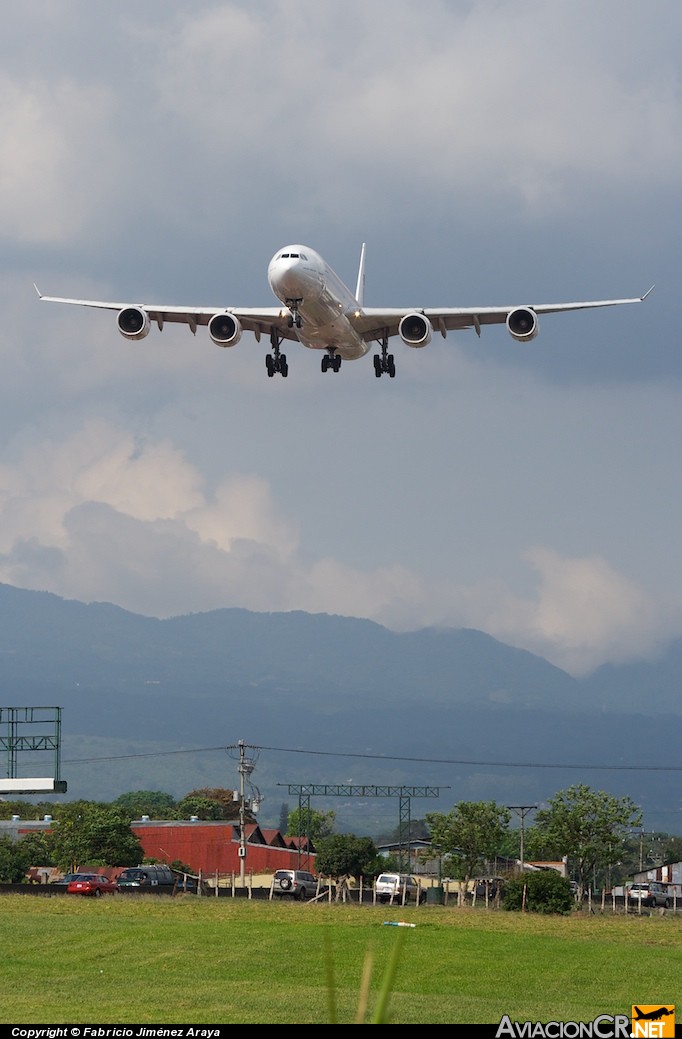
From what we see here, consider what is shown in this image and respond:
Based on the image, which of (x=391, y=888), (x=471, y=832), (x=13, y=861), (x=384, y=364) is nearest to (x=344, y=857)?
A: (x=471, y=832)

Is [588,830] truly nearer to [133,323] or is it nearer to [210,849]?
[210,849]

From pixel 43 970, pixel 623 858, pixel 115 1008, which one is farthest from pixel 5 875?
pixel 115 1008

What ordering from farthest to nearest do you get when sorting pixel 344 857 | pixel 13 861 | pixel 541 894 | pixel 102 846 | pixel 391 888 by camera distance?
pixel 102 846 < pixel 13 861 < pixel 344 857 < pixel 391 888 < pixel 541 894

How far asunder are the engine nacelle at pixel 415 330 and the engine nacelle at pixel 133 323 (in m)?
9.48

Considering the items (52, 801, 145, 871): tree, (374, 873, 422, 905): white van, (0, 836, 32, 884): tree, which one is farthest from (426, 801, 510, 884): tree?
(0, 836, 32, 884): tree

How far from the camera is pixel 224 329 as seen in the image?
53312 mm

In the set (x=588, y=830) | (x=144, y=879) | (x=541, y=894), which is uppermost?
(x=588, y=830)

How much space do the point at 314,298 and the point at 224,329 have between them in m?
5.28

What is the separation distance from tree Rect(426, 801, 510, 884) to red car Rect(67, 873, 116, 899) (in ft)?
145

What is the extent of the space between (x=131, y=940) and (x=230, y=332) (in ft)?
72.5

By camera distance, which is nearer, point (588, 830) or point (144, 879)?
point (144, 879)

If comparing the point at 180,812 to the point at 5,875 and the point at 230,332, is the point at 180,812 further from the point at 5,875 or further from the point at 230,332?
the point at 230,332

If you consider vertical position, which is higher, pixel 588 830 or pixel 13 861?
pixel 588 830

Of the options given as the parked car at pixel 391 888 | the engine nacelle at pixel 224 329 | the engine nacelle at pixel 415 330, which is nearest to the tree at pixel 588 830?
the parked car at pixel 391 888
